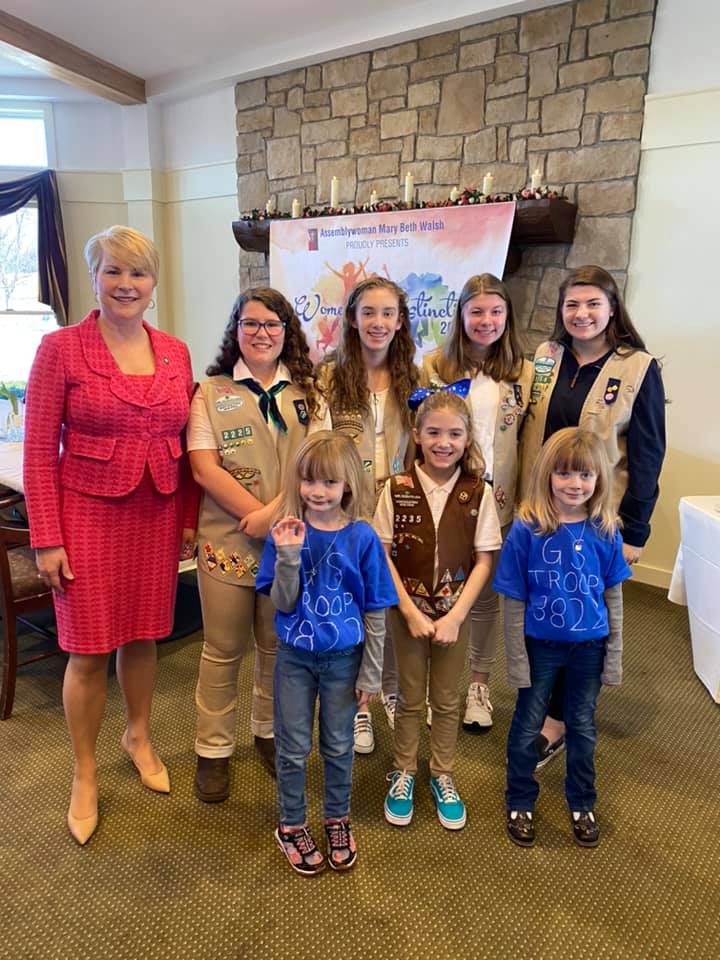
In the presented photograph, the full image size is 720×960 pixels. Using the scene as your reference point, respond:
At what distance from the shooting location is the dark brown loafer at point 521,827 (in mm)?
1646

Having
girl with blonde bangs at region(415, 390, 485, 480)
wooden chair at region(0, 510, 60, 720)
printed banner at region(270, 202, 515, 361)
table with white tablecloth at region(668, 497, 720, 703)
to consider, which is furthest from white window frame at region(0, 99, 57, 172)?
table with white tablecloth at region(668, 497, 720, 703)

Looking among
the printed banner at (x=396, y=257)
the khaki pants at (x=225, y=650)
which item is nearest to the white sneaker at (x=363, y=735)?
the khaki pants at (x=225, y=650)

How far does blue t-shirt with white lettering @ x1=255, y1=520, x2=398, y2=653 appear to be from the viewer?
142cm

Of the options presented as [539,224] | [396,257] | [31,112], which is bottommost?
[396,257]

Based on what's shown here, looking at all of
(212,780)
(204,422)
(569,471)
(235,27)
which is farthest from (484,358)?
(235,27)

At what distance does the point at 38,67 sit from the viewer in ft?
14.2

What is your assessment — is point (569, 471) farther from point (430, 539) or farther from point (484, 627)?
point (484, 627)

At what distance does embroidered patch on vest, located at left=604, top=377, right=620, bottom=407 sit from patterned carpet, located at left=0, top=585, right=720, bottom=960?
3.66 feet

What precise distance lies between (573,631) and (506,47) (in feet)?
11.2

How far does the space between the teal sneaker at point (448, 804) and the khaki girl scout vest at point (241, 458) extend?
0.76m

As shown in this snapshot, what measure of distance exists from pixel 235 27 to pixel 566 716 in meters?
4.35

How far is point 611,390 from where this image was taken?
184cm

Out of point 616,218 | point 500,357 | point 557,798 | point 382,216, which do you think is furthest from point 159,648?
point 616,218

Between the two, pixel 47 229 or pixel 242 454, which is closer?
pixel 242 454
